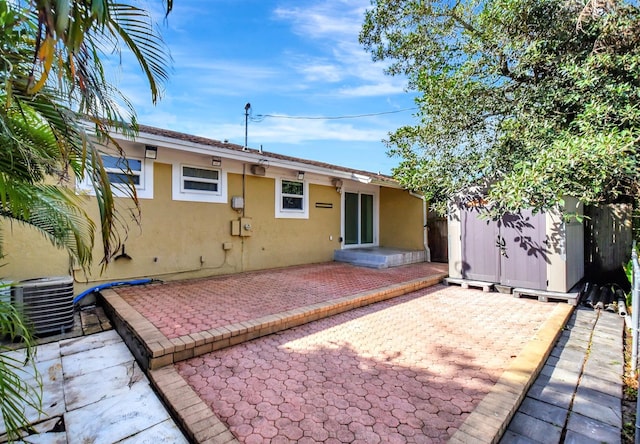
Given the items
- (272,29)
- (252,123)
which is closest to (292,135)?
(252,123)

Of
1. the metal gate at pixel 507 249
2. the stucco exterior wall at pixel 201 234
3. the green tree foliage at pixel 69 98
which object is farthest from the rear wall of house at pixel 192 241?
the metal gate at pixel 507 249

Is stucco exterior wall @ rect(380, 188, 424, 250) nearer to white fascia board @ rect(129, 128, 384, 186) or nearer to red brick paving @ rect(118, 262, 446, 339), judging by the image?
red brick paving @ rect(118, 262, 446, 339)

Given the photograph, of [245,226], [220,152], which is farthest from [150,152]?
[245,226]

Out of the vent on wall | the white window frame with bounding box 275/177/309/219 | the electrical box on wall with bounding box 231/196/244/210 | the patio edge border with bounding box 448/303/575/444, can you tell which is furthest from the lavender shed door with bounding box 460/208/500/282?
the vent on wall

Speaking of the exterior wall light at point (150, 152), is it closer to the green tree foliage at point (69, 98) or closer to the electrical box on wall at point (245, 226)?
the electrical box on wall at point (245, 226)

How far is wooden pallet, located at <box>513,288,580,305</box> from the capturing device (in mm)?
6150

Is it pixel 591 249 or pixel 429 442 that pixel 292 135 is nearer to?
pixel 591 249

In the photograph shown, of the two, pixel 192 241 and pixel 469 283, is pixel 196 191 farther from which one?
pixel 469 283

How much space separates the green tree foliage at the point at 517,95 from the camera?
443 centimetres

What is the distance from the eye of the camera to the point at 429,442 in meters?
2.45

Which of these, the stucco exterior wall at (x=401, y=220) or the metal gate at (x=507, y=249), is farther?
the stucco exterior wall at (x=401, y=220)

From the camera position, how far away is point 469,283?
7578mm

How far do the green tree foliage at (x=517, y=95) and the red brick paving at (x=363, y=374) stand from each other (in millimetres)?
2246

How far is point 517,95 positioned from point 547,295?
159 inches
